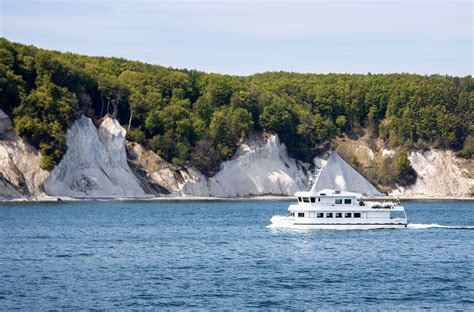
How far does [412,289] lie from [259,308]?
36.6ft

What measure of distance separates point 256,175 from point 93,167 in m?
32.4

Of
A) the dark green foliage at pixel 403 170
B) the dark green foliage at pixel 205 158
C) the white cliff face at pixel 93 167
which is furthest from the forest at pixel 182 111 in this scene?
the dark green foliage at pixel 403 170

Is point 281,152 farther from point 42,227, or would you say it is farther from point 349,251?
point 349,251

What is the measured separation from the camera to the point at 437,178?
185250 mm

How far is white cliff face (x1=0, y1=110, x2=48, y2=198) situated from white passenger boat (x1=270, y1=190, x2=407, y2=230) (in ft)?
173

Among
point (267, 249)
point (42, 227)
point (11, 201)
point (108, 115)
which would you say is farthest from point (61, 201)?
point (267, 249)

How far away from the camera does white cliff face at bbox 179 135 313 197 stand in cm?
16512

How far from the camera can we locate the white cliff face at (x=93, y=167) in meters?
142

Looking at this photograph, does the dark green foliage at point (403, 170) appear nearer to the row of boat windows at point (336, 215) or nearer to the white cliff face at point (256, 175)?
the white cliff face at point (256, 175)

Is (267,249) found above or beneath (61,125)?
beneath

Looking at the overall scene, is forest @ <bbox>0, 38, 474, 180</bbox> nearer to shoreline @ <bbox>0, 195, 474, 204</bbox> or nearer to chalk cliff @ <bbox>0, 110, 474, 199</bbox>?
chalk cliff @ <bbox>0, 110, 474, 199</bbox>

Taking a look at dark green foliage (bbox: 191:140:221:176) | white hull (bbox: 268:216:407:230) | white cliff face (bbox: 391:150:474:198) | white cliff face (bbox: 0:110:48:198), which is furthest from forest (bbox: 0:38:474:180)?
white hull (bbox: 268:216:407:230)

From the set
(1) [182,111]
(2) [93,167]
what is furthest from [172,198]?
(1) [182,111]

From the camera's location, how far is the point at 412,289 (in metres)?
60.2
